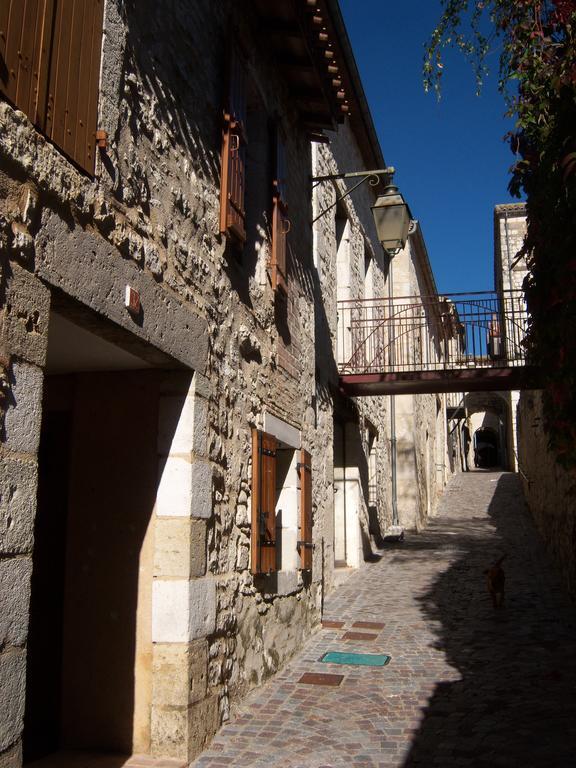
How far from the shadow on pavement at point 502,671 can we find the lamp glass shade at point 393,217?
12.5 ft

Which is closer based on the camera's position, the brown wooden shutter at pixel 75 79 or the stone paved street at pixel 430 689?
the brown wooden shutter at pixel 75 79

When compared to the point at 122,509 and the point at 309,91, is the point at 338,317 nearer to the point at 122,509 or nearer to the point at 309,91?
the point at 309,91

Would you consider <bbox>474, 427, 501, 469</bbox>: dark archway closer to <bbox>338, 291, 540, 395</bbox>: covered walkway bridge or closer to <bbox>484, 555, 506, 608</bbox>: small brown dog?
<bbox>338, 291, 540, 395</bbox>: covered walkway bridge

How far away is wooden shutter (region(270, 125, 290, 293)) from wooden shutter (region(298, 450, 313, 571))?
154 cm

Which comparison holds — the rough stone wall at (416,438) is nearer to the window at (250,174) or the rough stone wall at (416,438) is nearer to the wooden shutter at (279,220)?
the wooden shutter at (279,220)

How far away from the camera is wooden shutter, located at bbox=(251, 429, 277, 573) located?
5078 mm

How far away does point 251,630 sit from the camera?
5047 mm

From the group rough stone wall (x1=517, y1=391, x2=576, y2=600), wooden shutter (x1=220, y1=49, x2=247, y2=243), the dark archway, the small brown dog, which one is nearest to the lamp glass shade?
wooden shutter (x1=220, y1=49, x2=247, y2=243)

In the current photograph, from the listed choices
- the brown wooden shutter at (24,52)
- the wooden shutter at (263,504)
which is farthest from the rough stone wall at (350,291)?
the brown wooden shutter at (24,52)

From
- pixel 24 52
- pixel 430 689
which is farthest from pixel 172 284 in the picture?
pixel 430 689

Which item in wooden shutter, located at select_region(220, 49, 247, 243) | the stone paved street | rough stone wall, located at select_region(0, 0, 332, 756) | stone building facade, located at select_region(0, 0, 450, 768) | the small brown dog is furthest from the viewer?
the small brown dog

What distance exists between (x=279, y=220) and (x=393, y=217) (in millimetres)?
1665

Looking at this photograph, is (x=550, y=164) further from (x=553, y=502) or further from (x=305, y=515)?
(x=553, y=502)

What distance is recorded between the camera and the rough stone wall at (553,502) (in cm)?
831
